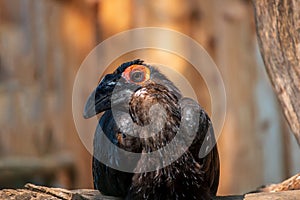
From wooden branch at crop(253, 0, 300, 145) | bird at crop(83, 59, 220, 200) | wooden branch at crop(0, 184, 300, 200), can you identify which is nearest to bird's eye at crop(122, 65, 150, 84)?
bird at crop(83, 59, 220, 200)

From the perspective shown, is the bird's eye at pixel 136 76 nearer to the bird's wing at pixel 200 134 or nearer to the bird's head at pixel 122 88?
the bird's head at pixel 122 88

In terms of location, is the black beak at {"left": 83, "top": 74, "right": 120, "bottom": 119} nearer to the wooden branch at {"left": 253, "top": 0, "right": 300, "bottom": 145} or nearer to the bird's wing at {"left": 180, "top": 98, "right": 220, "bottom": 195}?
the bird's wing at {"left": 180, "top": 98, "right": 220, "bottom": 195}

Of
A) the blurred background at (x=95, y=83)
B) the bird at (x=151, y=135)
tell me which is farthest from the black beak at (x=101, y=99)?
the blurred background at (x=95, y=83)

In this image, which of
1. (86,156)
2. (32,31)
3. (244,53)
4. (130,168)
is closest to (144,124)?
(130,168)

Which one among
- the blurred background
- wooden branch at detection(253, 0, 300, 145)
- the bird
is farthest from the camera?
the blurred background

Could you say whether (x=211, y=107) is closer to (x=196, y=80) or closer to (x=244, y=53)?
(x=196, y=80)

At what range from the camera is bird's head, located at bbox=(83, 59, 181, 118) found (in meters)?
2.86

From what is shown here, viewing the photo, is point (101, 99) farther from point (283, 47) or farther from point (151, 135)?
point (283, 47)

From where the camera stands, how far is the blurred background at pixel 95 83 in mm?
5656

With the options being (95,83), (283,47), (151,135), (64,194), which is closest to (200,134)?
(151,135)

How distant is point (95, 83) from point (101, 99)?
3.08 m

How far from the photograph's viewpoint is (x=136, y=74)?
9.50 ft

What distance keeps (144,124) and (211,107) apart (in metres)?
2.68

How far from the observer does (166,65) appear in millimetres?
5391
